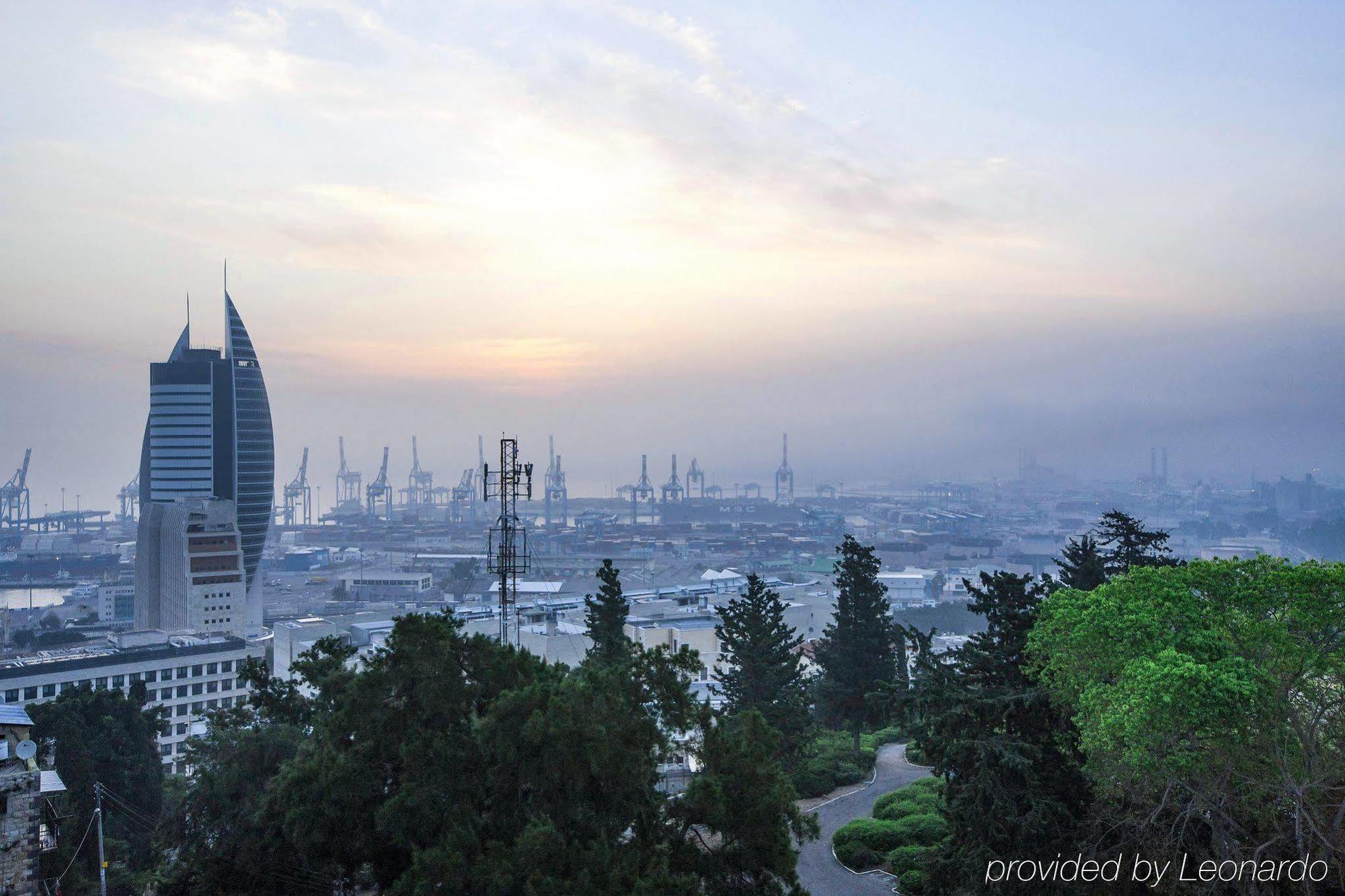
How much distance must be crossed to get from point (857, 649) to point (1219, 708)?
9723 millimetres

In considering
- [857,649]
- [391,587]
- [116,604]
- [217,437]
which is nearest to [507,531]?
[857,649]

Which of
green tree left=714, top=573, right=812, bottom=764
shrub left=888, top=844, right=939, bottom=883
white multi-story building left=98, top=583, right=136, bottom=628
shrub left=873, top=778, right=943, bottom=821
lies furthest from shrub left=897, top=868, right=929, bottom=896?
white multi-story building left=98, top=583, right=136, bottom=628

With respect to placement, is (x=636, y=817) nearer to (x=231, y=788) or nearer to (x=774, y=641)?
(x=231, y=788)

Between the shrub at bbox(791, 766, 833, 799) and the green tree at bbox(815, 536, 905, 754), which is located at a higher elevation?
the green tree at bbox(815, 536, 905, 754)

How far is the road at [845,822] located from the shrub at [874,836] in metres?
0.21

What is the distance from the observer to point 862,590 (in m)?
16.0

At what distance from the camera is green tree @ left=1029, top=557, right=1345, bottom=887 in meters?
6.21

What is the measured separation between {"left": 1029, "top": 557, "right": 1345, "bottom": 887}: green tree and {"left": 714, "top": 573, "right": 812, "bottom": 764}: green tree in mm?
6173

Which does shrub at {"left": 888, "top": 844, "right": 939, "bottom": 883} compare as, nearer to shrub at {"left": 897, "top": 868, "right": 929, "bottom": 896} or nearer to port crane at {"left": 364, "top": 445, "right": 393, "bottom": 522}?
shrub at {"left": 897, "top": 868, "right": 929, "bottom": 896}

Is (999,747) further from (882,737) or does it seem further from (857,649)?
(882,737)

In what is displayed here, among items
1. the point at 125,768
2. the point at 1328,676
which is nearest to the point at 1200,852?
the point at 1328,676

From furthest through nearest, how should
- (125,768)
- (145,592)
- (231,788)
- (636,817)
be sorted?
1. (145,592)
2. (125,768)
3. (231,788)
4. (636,817)

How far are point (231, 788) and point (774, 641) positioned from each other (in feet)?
24.4

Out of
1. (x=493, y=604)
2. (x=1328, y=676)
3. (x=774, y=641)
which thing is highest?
(x=1328, y=676)
